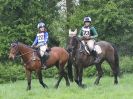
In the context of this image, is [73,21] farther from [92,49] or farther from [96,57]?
[92,49]

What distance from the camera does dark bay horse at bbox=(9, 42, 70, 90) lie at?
55.9 ft

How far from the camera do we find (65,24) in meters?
33.2

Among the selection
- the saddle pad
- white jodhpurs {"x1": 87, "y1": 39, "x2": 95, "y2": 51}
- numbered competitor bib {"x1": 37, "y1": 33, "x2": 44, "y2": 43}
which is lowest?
the saddle pad

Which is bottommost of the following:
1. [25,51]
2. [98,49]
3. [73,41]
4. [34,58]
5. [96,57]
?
[96,57]

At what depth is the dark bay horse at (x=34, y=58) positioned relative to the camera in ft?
A: 55.9

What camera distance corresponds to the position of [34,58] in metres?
17.4

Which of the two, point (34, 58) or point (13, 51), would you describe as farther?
point (34, 58)

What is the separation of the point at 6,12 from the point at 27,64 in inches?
560

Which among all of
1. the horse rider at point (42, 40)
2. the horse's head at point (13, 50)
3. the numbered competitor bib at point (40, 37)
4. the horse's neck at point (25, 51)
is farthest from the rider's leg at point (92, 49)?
the horse's head at point (13, 50)

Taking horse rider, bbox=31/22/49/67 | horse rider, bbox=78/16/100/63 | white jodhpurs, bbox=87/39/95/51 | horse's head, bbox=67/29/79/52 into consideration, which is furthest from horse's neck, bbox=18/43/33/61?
white jodhpurs, bbox=87/39/95/51

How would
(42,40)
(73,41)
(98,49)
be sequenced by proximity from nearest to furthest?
(73,41)
(42,40)
(98,49)

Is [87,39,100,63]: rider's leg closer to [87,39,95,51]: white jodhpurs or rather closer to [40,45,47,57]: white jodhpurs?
[87,39,95,51]: white jodhpurs

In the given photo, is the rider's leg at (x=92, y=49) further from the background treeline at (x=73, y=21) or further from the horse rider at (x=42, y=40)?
the background treeline at (x=73, y=21)

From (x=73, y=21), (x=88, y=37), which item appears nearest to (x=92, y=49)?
(x=88, y=37)
